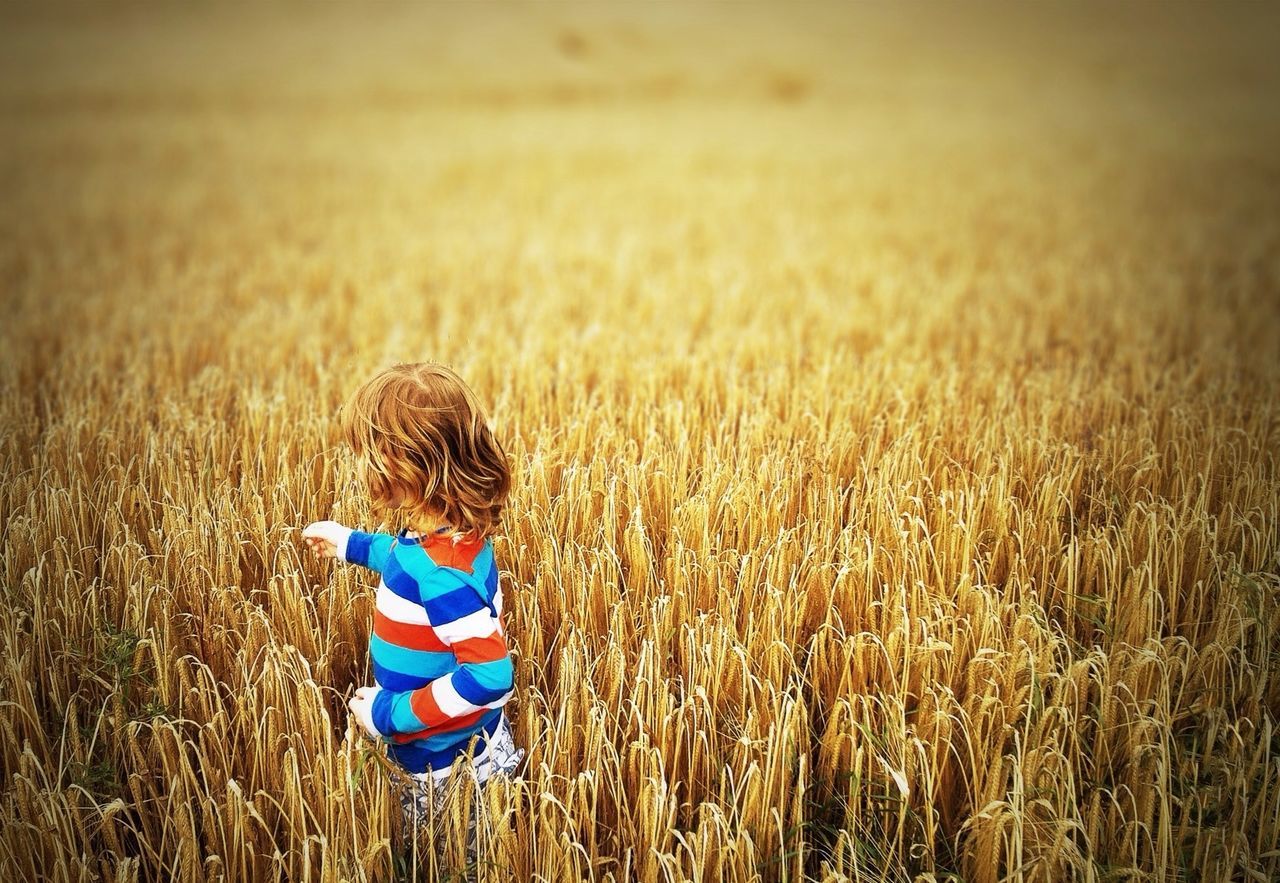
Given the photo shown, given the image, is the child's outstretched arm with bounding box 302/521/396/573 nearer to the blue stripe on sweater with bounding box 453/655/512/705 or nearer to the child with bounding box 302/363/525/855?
the child with bounding box 302/363/525/855

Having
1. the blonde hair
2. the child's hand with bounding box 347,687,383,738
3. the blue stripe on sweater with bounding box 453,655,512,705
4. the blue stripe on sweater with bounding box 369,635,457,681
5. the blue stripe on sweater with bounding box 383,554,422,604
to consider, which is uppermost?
the blonde hair

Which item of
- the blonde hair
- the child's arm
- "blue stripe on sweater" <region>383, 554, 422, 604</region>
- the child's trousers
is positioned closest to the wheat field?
the child's trousers

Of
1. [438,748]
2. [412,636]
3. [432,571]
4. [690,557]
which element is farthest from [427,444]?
[690,557]

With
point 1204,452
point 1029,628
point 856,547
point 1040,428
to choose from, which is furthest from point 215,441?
point 1204,452

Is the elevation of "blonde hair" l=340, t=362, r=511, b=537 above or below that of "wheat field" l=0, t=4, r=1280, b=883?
above

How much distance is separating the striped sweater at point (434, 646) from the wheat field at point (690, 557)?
71 mm

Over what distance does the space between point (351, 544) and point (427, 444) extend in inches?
9.3

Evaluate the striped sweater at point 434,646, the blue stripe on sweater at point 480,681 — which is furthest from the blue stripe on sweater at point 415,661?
the blue stripe on sweater at point 480,681

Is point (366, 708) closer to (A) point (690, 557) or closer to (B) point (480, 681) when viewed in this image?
(B) point (480, 681)

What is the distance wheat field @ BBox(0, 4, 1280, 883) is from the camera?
48.4 inches

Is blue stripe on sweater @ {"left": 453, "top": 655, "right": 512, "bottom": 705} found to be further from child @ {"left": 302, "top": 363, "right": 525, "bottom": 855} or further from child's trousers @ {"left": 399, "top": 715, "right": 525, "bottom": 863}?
child's trousers @ {"left": 399, "top": 715, "right": 525, "bottom": 863}

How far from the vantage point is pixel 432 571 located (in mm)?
1125

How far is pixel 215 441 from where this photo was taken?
2092mm

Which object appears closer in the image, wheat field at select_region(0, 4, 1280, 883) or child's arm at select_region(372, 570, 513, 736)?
child's arm at select_region(372, 570, 513, 736)
